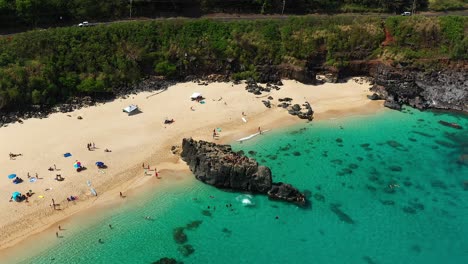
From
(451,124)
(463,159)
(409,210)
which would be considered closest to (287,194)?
(409,210)

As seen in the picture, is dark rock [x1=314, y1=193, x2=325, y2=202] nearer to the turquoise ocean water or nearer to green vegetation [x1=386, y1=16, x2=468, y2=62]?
the turquoise ocean water

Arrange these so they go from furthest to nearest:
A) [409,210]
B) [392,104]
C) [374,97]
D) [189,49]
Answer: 1. [189,49]
2. [374,97]
3. [392,104]
4. [409,210]

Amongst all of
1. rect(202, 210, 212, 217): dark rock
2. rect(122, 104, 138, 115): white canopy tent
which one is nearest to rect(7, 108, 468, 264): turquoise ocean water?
rect(202, 210, 212, 217): dark rock

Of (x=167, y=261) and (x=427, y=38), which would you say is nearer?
(x=167, y=261)

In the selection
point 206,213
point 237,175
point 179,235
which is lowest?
point 179,235

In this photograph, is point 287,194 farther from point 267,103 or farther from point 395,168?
point 267,103

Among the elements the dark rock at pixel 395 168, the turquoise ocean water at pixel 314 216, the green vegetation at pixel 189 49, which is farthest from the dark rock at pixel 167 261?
the green vegetation at pixel 189 49

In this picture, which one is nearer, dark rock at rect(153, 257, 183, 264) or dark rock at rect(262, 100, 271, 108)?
dark rock at rect(153, 257, 183, 264)

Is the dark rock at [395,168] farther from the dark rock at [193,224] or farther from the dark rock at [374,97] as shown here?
the dark rock at [193,224]
